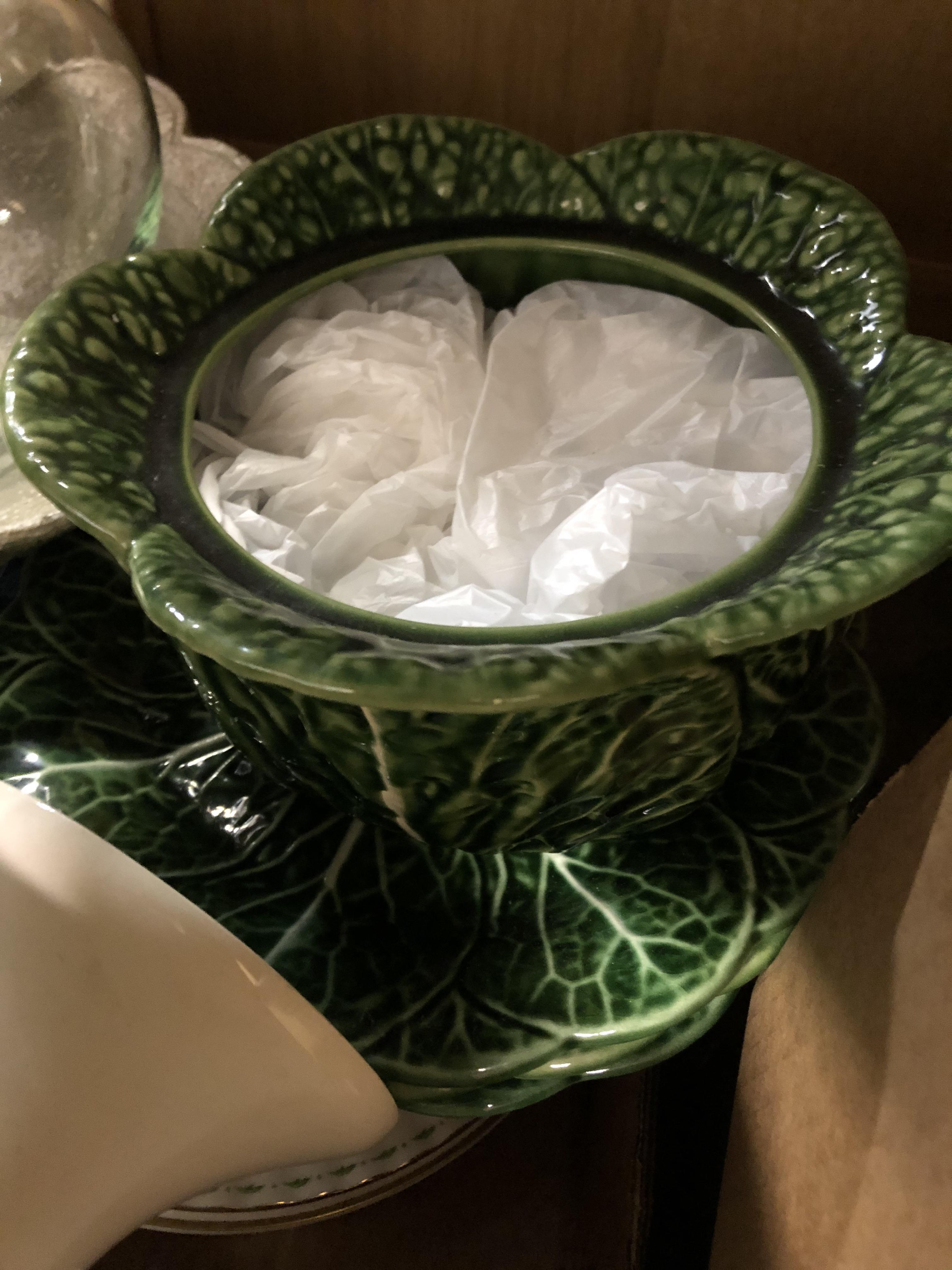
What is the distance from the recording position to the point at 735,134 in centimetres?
46

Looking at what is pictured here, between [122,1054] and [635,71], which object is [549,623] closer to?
[122,1054]

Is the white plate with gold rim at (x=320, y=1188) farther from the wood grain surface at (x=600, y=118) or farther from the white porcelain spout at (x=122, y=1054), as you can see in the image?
the white porcelain spout at (x=122, y=1054)

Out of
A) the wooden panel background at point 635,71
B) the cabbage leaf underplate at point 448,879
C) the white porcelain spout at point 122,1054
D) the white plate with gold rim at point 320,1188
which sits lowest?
the white plate with gold rim at point 320,1188

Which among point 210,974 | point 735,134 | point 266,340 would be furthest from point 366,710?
point 735,134

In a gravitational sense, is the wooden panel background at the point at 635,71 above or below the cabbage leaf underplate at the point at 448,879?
above

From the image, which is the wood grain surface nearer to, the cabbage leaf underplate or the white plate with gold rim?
the white plate with gold rim

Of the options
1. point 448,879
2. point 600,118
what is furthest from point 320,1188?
point 600,118

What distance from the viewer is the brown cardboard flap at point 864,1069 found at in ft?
0.83

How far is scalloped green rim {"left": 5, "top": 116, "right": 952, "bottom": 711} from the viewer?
0.24 metres

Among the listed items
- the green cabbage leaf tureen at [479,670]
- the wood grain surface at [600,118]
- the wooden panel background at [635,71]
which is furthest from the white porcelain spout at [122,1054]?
the wooden panel background at [635,71]

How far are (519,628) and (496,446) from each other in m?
0.15

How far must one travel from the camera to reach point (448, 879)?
1.14 feet

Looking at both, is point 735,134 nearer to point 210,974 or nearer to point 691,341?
point 691,341

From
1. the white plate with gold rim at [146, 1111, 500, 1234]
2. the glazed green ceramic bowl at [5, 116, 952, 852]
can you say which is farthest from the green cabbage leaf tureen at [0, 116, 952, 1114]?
the white plate with gold rim at [146, 1111, 500, 1234]
